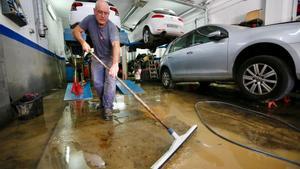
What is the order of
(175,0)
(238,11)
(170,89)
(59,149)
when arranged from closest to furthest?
(59,149)
(170,89)
(238,11)
(175,0)

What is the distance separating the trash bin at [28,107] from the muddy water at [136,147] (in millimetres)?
452

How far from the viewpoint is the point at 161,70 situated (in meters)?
4.73

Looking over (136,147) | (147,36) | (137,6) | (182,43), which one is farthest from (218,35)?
(137,6)

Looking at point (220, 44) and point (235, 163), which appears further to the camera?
point (220, 44)

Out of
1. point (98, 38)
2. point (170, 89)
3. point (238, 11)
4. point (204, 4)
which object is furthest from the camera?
point (204, 4)

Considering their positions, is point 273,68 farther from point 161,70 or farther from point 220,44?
point 161,70

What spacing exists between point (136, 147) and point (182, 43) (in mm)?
3057

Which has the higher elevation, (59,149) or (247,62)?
(247,62)

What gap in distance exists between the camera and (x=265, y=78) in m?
2.21

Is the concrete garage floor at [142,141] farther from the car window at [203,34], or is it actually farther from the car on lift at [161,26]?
the car on lift at [161,26]

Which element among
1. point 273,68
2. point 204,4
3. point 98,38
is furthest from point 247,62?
point 204,4

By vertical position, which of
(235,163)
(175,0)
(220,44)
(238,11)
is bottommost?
(235,163)

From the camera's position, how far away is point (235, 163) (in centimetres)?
111

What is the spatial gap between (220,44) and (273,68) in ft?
2.80
